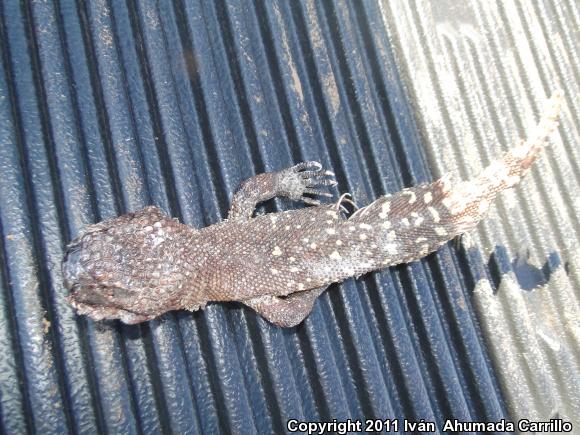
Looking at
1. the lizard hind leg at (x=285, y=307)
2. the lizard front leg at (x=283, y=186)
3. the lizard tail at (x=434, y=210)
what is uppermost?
the lizard front leg at (x=283, y=186)

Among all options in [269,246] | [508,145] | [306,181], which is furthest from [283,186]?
[508,145]

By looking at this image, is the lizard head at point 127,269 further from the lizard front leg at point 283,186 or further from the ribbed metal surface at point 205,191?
the lizard front leg at point 283,186

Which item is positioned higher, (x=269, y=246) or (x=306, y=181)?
(x=306, y=181)

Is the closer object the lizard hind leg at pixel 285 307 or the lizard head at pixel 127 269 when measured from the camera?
the lizard head at pixel 127 269

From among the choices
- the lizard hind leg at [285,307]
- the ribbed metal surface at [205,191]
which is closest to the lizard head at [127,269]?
the ribbed metal surface at [205,191]

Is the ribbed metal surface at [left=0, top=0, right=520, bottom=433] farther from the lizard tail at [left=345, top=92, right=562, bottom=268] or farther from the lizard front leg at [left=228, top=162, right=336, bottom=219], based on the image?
the lizard tail at [left=345, top=92, right=562, bottom=268]

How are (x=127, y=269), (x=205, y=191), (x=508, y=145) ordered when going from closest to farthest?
(x=127, y=269), (x=205, y=191), (x=508, y=145)

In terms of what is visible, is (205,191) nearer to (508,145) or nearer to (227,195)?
(227,195)
